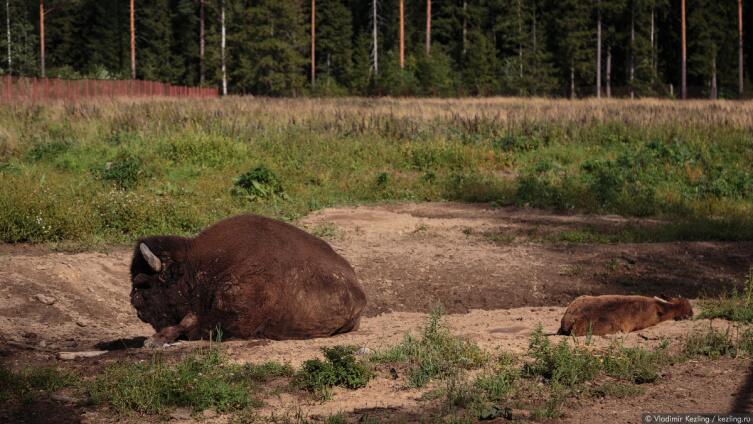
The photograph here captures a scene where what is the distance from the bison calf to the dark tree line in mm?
45117

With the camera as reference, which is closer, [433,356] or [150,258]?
[433,356]

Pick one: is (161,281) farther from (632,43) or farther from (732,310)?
(632,43)

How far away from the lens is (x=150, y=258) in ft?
25.3

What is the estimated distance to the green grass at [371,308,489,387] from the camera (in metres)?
6.78

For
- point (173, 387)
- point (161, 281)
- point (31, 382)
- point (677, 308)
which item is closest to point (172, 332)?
point (161, 281)

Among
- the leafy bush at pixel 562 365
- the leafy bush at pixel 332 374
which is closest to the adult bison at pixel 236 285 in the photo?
the leafy bush at pixel 332 374

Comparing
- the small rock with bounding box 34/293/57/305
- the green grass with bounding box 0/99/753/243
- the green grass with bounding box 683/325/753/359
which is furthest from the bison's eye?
the green grass with bounding box 0/99/753/243

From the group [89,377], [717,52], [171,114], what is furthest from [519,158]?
[717,52]

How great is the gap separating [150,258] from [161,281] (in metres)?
0.31

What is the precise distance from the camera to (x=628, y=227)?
49.3 ft

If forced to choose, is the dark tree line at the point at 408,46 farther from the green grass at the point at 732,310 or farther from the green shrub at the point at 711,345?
the green shrub at the point at 711,345

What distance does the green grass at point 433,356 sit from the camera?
678cm

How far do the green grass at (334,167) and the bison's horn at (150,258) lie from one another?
18.4 feet

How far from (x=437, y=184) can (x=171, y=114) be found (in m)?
9.35
